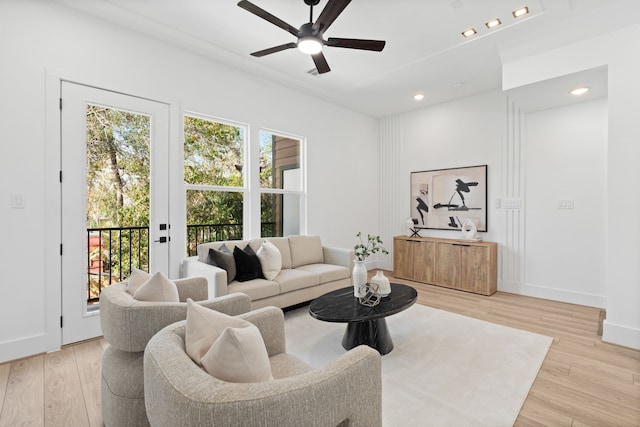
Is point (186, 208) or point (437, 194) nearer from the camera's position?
point (186, 208)

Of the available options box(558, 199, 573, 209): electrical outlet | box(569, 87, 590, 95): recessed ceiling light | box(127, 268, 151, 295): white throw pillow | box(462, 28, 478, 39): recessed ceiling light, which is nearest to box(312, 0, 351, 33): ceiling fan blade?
box(462, 28, 478, 39): recessed ceiling light

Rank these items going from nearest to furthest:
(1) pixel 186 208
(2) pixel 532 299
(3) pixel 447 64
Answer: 1. (1) pixel 186 208
2. (3) pixel 447 64
3. (2) pixel 532 299

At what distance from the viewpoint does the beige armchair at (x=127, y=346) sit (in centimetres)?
145

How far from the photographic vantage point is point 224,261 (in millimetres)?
3094

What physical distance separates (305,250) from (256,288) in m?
1.19

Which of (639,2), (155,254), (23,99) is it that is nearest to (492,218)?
Result: (639,2)

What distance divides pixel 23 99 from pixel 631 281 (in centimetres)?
551

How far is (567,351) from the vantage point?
257cm

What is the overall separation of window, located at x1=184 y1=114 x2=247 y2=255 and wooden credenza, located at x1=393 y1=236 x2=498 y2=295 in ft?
9.09

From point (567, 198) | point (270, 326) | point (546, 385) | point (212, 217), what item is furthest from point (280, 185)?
point (567, 198)

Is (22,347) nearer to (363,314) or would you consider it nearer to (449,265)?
(363,314)

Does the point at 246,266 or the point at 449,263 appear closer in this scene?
the point at 246,266

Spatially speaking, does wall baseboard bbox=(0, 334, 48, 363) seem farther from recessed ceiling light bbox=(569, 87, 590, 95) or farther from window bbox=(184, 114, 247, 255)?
recessed ceiling light bbox=(569, 87, 590, 95)

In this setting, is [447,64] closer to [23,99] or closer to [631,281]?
[631,281]
